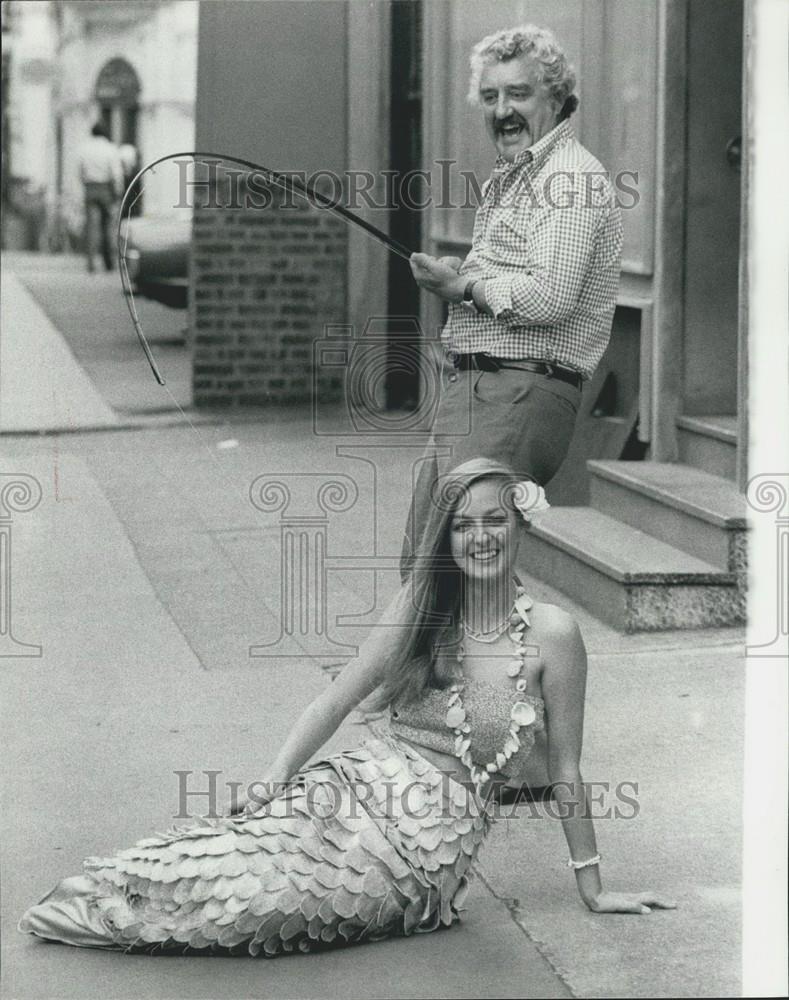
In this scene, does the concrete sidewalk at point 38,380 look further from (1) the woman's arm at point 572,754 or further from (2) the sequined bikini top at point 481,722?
(1) the woman's arm at point 572,754

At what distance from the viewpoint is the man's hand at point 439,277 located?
4.50m

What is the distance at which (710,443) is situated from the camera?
23.0 feet

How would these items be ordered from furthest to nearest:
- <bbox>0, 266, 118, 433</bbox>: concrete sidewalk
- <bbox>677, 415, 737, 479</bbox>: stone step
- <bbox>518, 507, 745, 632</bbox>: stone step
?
<bbox>0, 266, 118, 433</bbox>: concrete sidewalk, <bbox>677, 415, 737, 479</bbox>: stone step, <bbox>518, 507, 745, 632</bbox>: stone step

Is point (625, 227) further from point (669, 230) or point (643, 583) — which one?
point (643, 583)

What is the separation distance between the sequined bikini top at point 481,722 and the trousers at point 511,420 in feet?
3.18

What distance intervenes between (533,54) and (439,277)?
0.63 meters

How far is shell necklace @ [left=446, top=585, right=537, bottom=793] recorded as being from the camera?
3.66 meters

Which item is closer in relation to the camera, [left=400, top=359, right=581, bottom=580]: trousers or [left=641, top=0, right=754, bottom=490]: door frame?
[left=400, top=359, right=581, bottom=580]: trousers

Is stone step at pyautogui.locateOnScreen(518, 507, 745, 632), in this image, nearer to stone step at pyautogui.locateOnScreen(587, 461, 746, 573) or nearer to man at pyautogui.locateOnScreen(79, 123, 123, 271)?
stone step at pyautogui.locateOnScreen(587, 461, 746, 573)

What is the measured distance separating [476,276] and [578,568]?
6.86ft

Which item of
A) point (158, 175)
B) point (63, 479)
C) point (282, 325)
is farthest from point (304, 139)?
point (158, 175)

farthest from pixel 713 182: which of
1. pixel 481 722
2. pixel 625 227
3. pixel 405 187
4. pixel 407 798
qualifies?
pixel 405 187

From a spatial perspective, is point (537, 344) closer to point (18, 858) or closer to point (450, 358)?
point (450, 358)

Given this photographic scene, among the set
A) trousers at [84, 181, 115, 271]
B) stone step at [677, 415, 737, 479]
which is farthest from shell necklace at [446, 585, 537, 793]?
trousers at [84, 181, 115, 271]
